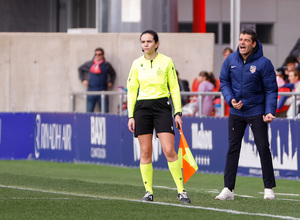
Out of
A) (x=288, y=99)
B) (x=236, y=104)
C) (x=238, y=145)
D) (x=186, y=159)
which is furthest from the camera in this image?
(x=288, y=99)

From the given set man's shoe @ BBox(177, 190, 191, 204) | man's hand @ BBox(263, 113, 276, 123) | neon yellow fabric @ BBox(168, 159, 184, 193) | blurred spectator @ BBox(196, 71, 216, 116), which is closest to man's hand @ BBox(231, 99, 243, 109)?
man's hand @ BBox(263, 113, 276, 123)

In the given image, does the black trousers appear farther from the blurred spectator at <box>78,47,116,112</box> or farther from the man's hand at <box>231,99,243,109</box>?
the blurred spectator at <box>78,47,116,112</box>

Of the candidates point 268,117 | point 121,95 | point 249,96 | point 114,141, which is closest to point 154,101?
point 249,96

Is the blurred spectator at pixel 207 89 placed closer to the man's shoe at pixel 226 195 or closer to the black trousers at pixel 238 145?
the black trousers at pixel 238 145

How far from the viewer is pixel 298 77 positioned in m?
17.0

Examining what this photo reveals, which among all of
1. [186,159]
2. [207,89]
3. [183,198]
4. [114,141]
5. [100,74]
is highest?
[100,74]

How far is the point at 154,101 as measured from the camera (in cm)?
1056

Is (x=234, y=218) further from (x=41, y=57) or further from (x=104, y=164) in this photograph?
(x=41, y=57)

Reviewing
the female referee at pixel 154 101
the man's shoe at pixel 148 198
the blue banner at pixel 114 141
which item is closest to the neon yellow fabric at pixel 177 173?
the female referee at pixel 154 101

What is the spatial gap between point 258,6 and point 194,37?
47.0ft

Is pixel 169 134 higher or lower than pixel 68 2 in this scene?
lower

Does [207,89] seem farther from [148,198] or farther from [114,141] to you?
[148,198]

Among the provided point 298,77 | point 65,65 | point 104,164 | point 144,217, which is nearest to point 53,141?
point 104,164

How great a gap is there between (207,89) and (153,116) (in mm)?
8096
